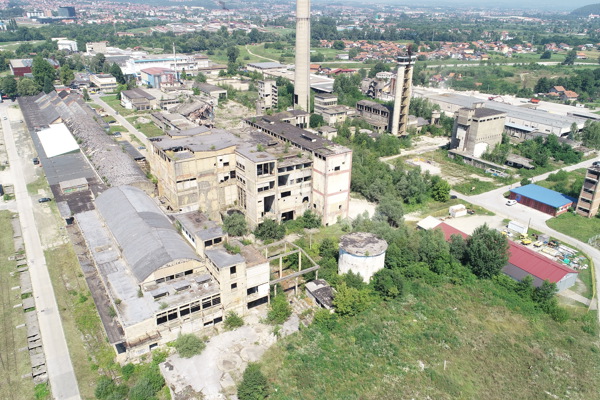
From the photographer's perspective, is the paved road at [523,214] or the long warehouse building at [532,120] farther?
the long warehouse building at [532,120]

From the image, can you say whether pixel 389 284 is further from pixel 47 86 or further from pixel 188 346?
pixel 47 86

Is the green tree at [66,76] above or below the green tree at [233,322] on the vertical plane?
above

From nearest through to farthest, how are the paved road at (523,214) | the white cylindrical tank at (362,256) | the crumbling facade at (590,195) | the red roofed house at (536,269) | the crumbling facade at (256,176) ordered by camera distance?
the white cylindrical tank at (362,256) < the red roofed house at (536,269) < the paved road at (523,214) < the crumbling facade at (256,176) < the crumbling facade at (590,195)

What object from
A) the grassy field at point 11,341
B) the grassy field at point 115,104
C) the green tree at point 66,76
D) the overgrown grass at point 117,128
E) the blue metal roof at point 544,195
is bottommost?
the grassy field at point 11,341

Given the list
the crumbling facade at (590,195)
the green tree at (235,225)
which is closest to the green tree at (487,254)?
the crumbling facade at (590,195)

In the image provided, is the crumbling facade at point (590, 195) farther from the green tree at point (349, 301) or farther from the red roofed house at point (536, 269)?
the green tree at point (349, 301)

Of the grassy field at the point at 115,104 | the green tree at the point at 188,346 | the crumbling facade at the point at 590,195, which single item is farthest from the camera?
the grassy field at the point at 115,104

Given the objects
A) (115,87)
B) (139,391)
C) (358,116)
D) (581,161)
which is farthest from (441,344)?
(115,87)

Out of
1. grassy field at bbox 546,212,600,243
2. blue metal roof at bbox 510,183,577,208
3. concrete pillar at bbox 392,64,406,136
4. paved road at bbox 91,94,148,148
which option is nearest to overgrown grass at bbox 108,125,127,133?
paved road at bbox 91,94,148,148
